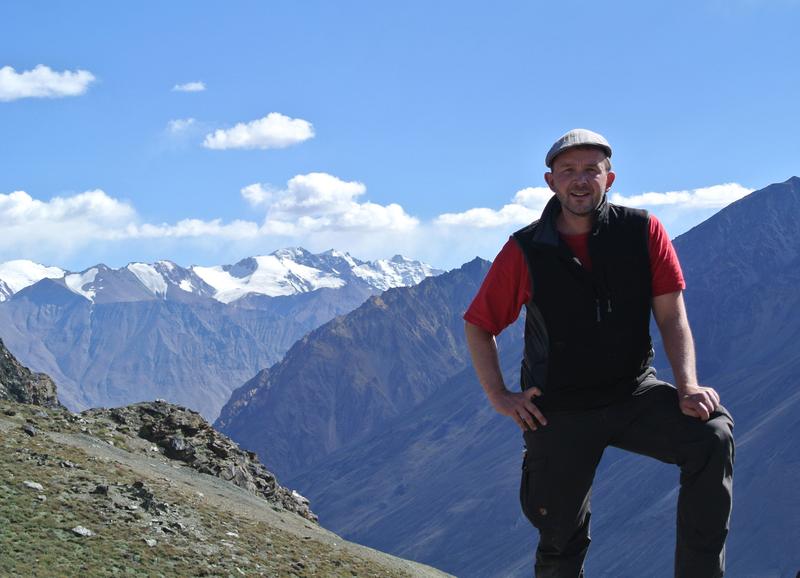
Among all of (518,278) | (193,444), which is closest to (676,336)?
(518,278)

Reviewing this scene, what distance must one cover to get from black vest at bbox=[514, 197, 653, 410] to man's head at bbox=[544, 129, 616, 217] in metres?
0.15

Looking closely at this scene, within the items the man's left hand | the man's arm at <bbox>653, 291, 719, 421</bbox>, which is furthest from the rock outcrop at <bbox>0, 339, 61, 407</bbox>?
the man's left hand

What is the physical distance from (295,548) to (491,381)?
1763 centimetres

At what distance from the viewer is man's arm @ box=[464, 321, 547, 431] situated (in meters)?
7.68

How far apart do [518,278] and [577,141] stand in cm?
114

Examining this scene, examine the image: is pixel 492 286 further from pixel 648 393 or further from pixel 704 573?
pixel 704 573

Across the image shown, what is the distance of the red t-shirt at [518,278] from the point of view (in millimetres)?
7898

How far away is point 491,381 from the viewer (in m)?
8.12

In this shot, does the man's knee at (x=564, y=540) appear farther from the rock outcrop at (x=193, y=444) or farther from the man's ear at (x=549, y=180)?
the rock outcrop at (x=193, y=444)

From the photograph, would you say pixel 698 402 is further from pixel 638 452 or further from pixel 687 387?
pixel 638 452

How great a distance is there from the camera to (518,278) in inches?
314

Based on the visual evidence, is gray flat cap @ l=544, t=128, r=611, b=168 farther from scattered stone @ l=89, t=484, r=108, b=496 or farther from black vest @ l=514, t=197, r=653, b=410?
scattered stone @ l=89, t=484, r=108, b=496

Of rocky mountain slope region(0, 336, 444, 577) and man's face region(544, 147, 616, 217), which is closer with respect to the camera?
man's face region(544, 147, 616, 217)

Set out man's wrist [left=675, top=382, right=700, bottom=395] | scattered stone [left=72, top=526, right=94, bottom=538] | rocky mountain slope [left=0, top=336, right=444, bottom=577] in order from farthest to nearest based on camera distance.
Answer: scattered stone [left=72, top=526, right=94, bottom=538]
rocky mountain slope [left=0, top=336, right=444, bottom=577]
man's wrist [left=675, top=382, right=700, bottom=395]
